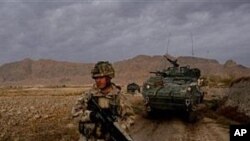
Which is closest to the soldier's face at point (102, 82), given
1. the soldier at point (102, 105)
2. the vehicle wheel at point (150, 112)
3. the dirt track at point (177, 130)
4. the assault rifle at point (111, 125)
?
the soldier at point (102, 105)

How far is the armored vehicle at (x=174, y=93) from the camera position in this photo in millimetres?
17438

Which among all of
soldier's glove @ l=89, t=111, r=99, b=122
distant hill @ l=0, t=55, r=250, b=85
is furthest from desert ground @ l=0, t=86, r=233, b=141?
distant hill @ l=0, t=55, r=250, b=85

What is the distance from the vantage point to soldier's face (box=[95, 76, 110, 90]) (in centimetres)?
554

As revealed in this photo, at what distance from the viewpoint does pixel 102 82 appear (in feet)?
18.2

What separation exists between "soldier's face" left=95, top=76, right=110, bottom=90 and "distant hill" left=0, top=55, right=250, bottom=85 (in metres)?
127

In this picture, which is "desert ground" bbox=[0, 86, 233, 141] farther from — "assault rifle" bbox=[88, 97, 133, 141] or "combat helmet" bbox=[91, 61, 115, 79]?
"assault rifle" bbox=[88, 97, 133, 141]

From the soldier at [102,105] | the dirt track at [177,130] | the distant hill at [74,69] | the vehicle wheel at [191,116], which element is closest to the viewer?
the soldier at [102,105]

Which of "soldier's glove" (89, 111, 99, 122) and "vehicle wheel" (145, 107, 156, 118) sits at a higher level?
"soldier's glove" (89, 111, 99, 122)

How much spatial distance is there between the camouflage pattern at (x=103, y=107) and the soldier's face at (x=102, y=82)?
0.25ft

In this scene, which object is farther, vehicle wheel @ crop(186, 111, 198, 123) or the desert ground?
vehicle wheel @ crop(186, 111, 198, 123)

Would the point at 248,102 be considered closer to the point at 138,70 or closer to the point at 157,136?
the point at 157,136

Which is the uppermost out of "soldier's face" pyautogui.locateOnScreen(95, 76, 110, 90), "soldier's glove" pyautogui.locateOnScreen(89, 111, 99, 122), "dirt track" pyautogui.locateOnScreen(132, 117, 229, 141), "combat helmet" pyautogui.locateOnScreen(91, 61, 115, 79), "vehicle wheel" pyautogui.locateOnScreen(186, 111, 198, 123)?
"combat helmet" pyautogui.locateOnScreen(91, 61, 115, 79)

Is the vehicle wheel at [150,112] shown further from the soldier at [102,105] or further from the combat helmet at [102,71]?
the combat helmet at [102,71]

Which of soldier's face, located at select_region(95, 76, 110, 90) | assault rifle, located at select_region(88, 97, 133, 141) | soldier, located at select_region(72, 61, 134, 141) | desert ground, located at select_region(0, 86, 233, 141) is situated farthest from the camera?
desert ground, located at select_region(0, 86, 233, 141)
